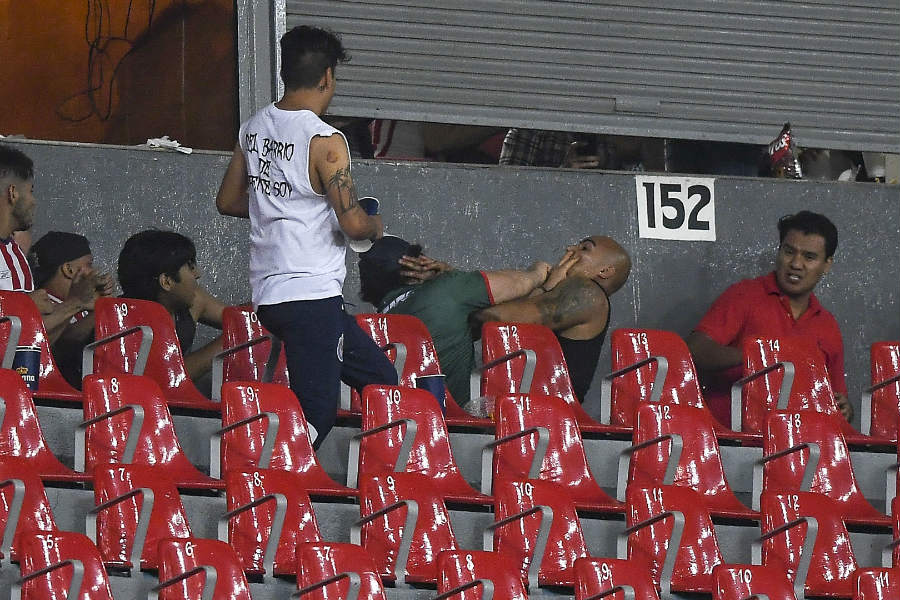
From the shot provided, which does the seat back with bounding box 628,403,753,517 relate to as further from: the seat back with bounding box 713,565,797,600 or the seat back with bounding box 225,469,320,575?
the seat back with bounding box 225,469,320,575

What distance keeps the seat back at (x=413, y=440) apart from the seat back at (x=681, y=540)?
52 centimetres

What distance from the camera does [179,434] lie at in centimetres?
547

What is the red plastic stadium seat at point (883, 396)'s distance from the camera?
6.41 m

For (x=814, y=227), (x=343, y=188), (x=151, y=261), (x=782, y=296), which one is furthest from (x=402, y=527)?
(x=814, y=227)

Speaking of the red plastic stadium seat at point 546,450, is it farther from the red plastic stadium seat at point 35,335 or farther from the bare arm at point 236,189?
the red plastic stadium seat at point 35,335

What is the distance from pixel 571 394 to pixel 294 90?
1721 mm

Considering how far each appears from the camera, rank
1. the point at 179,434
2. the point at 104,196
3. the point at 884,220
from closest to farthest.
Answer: the point at 179,434
the point at 104,196
the point at 884,220

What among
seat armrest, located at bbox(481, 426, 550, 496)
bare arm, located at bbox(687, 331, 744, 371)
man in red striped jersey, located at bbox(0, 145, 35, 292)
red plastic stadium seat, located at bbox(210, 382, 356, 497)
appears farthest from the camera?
bare arm, located at bbox(687, 331, 744, 371)

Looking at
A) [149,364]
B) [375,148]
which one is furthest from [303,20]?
[149,364]

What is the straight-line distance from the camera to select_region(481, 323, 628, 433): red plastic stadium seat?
5.95 metres

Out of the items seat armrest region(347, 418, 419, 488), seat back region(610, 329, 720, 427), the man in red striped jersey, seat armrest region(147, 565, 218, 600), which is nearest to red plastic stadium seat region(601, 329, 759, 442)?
seat back region(610, 329, 720, 427)

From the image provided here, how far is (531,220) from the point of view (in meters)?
7.34

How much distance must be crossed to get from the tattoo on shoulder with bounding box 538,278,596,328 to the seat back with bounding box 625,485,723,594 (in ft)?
3.96

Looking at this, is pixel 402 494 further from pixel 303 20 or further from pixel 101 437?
pixel 303 20
